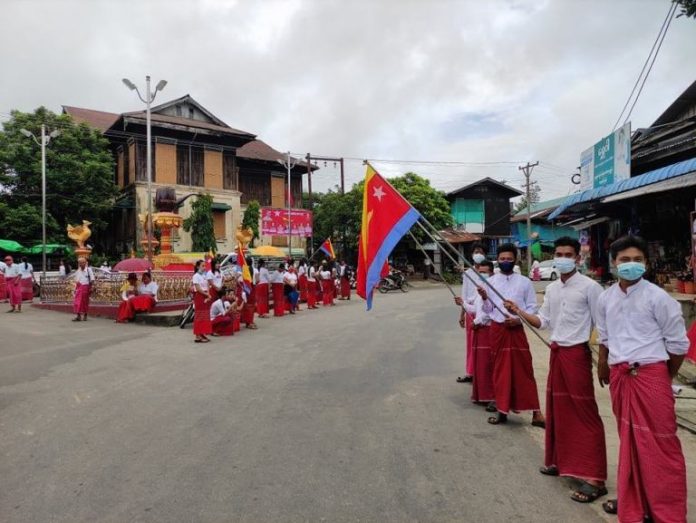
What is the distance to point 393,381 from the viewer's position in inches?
274

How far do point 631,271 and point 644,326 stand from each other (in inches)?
13.5

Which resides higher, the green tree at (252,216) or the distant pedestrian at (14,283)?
the green tree at (252,216)

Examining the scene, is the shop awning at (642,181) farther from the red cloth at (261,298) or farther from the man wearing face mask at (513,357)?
the red cloth at (261,298)

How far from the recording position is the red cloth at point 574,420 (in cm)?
374

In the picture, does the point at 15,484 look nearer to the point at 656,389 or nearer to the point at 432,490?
the point at 432,490

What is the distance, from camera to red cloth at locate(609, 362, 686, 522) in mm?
3004

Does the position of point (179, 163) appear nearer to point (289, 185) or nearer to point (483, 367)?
point (289, 185)

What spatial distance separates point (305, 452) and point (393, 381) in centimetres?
279

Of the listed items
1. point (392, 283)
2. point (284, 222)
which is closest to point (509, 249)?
point (392, 283)

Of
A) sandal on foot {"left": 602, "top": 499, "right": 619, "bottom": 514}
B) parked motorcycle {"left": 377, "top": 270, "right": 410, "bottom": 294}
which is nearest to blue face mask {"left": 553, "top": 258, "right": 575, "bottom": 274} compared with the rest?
sandal on foot {"left": 602, "top": 499, "right": 619, "bottom": 514}

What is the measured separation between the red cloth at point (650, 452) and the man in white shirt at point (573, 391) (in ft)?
1.68

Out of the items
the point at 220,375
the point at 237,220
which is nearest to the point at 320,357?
the point at 220,375

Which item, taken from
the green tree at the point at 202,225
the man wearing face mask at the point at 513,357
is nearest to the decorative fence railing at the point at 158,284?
the man wearing face mask at the point at 513,357

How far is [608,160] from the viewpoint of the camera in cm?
1505
